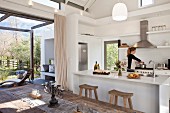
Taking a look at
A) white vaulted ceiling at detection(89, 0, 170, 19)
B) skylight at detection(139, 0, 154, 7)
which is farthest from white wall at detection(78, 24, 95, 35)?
skylight at detection(139, 0, 154, 7)

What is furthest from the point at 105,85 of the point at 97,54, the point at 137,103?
the point at 97,54

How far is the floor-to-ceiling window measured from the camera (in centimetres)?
652

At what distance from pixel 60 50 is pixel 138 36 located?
10.9ft

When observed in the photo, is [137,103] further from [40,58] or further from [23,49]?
[40,58]

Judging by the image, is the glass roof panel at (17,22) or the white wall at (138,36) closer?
the white wall at (138,36)

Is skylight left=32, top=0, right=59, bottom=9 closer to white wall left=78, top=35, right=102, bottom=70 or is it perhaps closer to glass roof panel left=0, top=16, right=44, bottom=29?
glass roof panel left=0, top=16, right=44, bottom=29

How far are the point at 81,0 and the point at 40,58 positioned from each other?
4369 millimetres

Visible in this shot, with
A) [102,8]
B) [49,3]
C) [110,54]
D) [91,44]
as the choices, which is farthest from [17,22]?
[110,54]

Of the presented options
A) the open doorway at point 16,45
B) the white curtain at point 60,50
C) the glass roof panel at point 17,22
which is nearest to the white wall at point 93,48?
the white curtain at point 60,50

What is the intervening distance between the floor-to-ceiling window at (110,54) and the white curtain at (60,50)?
8.29 feet

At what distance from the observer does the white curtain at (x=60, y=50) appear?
4836 mm

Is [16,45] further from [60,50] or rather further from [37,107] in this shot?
[37,107]

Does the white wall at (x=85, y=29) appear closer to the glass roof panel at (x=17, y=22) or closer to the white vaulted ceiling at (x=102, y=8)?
the white vaulted ceiling at (x=102, y=8)

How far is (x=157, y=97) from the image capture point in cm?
285
